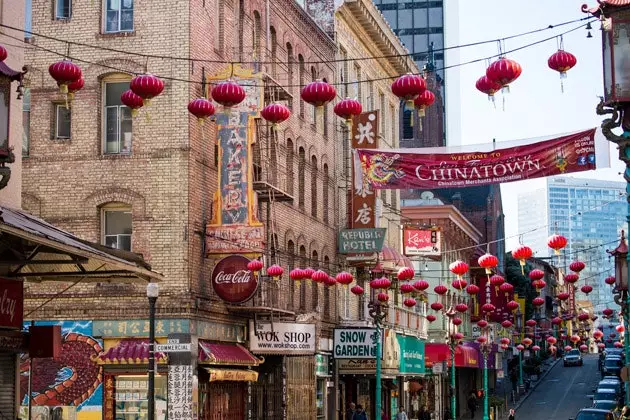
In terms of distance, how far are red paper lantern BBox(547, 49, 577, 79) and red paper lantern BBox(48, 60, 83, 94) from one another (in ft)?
25.9

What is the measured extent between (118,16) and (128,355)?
29.8 feet

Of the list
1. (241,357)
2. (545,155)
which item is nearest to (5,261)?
(545,155)

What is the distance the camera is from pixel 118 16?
31656 millimetres

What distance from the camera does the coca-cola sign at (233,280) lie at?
31.8m

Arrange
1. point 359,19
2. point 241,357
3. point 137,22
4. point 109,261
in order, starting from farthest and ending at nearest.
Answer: point 359,19, point 241,357, point 137,22, point 109,261

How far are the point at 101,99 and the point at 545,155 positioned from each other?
12.6m

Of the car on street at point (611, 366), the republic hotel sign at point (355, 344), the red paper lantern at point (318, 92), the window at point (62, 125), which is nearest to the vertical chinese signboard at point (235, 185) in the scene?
the window at point (62, 125)

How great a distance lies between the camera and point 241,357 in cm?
3400

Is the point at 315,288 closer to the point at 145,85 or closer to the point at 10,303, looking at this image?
the point at 145,85

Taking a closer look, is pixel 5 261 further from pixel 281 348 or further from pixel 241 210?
pixel 281 348

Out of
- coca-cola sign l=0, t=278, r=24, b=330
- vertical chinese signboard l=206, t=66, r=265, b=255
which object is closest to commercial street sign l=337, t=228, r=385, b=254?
vertical chinese signboard l=206, t=66, r=265, b=255

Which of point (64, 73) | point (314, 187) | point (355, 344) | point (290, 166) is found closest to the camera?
point (64, 73)

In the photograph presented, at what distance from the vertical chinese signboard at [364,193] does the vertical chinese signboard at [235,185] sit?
42.1 feet

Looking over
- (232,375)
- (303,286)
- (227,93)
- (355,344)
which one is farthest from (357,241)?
(227,93)
